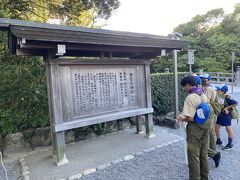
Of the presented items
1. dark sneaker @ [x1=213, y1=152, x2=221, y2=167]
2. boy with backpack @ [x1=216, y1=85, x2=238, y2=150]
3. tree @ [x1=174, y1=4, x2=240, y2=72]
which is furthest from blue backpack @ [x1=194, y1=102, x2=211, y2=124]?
tree @ [x1=174, y1=4, x2=240, y2=72]

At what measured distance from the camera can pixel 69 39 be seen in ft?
12.5

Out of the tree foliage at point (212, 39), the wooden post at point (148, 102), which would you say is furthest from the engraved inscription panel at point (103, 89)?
the tree foliage at point (212, 39)

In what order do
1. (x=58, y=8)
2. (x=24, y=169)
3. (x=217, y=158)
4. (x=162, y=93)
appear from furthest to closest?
(x=58, y=8) < (x=162, y=93) < (x=24, y=169) < (x=217, y=158)

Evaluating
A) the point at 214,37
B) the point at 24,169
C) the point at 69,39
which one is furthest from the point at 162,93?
the point at 214,37

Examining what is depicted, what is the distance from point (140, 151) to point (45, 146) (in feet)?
8.57

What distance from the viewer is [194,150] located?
321cm

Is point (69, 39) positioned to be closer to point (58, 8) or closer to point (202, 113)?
point (202, 113)

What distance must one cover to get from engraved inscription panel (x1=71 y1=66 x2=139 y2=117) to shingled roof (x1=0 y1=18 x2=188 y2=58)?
0.60m

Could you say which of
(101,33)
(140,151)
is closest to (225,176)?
(140,151)

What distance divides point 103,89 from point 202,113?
2647mm

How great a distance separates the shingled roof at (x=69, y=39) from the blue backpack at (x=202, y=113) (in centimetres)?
219

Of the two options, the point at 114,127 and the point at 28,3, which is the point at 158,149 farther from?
the point at 28,3

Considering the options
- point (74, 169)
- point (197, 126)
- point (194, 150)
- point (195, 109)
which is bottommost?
point (74, 169)

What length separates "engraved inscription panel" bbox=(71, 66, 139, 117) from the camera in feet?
15.4
